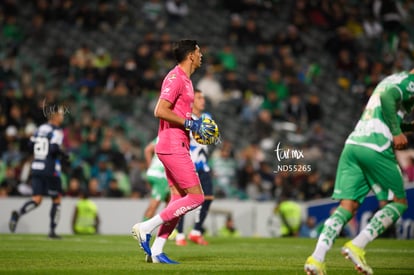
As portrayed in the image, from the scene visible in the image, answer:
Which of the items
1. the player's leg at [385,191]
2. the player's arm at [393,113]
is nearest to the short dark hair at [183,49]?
the player's arm at [393,113]

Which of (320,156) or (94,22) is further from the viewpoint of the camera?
(94,22)

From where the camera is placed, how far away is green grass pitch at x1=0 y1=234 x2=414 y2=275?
9.72 meters

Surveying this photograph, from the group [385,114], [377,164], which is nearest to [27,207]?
→ [377,164]

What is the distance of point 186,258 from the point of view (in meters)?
11.9

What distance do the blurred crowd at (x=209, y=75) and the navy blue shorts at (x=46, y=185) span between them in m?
3.43

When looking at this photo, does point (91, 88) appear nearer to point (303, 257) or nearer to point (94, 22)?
point (94, 22)

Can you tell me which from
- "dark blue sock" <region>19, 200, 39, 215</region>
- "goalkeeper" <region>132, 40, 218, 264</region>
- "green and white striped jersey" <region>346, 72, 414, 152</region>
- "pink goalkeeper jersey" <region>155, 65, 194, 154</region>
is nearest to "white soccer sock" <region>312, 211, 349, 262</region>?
"green and white striped jersey" <region>346, 72, 414, 152</region>

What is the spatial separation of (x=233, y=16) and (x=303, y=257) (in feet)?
57.1

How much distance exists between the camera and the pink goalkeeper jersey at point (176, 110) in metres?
10.2

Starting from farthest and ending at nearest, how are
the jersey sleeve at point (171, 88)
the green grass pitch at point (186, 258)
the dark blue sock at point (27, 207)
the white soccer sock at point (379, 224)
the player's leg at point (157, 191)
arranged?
the dark blue sock at point (27, 207)
the player's leg at point (157, 191)
the jersey sleeve at point (171, 88)
the green grass pitch at point (186, 258)
the white soccer sock at point (379, 224)

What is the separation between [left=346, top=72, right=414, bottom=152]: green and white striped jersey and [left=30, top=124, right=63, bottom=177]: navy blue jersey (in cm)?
888

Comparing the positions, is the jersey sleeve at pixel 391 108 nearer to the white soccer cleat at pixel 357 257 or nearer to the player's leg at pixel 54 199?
the white soccer cleat at pixel 357 257

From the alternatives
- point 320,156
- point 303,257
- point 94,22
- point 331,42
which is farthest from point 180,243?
point 331,42

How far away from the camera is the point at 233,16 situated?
2898 centimetres
